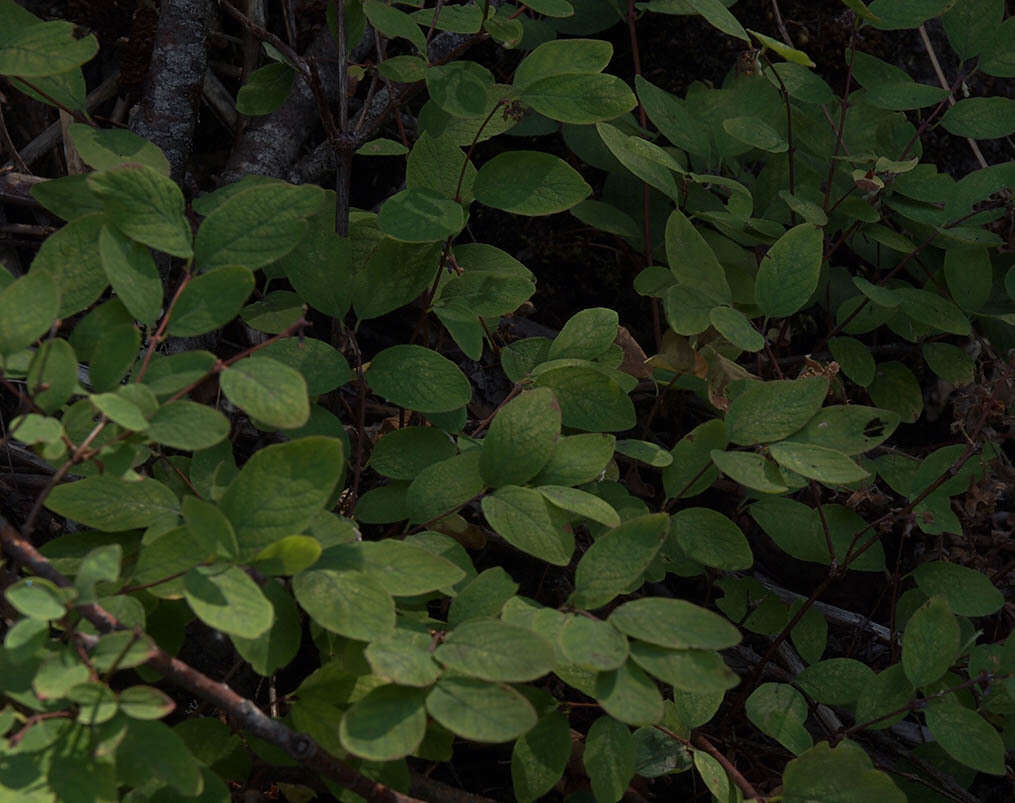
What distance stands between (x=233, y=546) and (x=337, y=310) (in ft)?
1.70

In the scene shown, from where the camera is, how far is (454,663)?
112cm

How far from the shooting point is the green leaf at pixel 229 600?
1019 millimetres

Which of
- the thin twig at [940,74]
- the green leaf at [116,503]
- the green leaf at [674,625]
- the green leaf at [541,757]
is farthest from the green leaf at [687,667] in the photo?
the thin twig at [940,74]

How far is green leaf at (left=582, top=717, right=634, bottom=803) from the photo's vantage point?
130cm

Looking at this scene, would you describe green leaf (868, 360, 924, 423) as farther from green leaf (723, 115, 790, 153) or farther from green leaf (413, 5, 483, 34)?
green leaf (413, 5, 483, 34)

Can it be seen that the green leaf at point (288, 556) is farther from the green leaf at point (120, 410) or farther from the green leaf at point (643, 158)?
the green leaf at point (643, 158)

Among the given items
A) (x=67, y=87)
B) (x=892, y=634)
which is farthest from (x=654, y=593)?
(x=67, y=87)

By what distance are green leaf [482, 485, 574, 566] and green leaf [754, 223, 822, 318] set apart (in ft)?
1.81

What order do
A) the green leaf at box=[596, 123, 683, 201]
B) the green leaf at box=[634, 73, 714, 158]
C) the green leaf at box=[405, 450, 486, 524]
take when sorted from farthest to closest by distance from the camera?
the green leaf at box=[634, 73, 714, 158] → the green leaf at box=[596, 123, 683, 201] → the green leaf at box=[405, 450, 486, 524]

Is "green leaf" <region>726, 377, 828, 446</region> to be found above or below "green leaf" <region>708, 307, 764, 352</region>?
below

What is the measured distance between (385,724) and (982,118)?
1.51 meters

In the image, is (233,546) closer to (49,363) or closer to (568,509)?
(49,363)

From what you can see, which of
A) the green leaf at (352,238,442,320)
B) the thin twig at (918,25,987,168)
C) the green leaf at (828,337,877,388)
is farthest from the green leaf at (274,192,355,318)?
the thin twig at (918,25,987,168)

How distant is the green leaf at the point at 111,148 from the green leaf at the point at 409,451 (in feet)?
1.60
